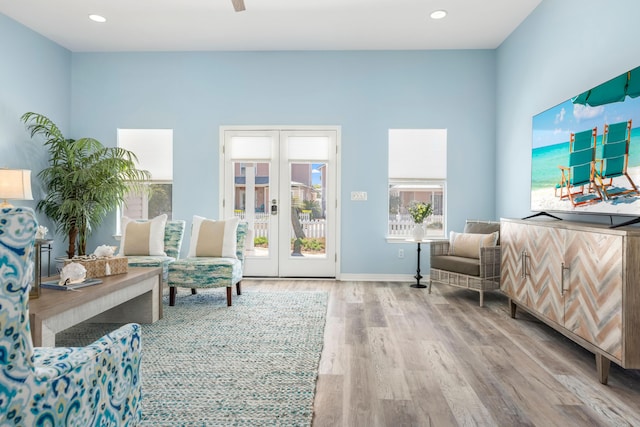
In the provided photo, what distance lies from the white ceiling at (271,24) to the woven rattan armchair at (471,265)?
225 centimetres

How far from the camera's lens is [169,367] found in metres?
2.48

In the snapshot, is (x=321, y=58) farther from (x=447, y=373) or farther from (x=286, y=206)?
(x=447, y=373)

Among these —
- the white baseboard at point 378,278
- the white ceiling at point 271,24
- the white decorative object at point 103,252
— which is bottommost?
the white baseboard at point 378,278

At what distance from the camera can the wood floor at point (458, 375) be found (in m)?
1.96

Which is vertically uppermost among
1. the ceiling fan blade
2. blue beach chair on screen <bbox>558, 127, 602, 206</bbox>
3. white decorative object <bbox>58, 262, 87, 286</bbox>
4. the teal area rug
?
the ceiling fan blade

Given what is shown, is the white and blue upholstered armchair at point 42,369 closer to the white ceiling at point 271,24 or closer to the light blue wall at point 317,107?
the white ceiling at point 271,24

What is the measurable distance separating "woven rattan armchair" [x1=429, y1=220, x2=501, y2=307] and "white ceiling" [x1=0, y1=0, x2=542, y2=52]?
225cm

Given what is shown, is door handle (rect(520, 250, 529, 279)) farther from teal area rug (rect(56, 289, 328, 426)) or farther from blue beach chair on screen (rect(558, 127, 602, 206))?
teal area rug (rect(56, 289, 328, 426))

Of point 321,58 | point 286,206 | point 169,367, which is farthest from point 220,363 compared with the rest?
point 321,58

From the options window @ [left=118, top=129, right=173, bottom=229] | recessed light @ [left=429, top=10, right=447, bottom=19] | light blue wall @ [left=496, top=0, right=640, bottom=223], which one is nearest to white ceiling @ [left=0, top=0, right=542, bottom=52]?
recessed light @ [left=429, top=10, right=447, bottom=19]

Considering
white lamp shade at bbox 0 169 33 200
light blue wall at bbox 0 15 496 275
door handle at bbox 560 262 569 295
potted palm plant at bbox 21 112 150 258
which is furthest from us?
light blue wall at bbox 0 15 496 275

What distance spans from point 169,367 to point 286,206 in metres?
3.20

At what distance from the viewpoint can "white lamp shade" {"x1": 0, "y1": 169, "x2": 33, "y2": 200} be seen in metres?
3.80

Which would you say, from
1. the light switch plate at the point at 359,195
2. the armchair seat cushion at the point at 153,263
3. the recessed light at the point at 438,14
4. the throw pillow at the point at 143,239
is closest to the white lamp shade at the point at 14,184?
the throw pillow at the point at 143,239
